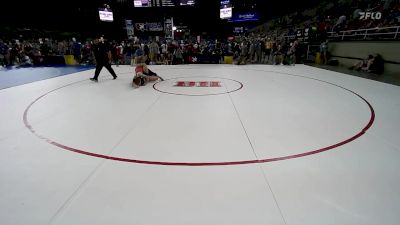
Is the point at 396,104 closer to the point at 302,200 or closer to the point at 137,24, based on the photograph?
the point at 302,200

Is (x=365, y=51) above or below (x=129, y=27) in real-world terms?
below

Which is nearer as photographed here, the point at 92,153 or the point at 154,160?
the point at 154,160

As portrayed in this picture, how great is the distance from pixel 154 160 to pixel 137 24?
34.3 metres

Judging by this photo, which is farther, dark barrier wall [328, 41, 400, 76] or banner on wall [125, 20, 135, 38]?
banner on wall [125, 20, 135, 38]

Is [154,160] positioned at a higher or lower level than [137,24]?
lower

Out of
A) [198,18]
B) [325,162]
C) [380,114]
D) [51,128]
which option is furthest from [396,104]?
[198,18]

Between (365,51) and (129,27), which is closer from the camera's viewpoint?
(365,51)

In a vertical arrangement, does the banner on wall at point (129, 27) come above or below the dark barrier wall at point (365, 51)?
above

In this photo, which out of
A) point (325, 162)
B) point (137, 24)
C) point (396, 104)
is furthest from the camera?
point (137, 24)

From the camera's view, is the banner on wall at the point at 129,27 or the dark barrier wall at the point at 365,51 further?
the banner on wall at the point at 129,27

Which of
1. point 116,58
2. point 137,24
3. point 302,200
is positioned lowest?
point 302,200

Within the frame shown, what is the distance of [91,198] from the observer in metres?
2.18

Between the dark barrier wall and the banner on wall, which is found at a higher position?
the banner on wall

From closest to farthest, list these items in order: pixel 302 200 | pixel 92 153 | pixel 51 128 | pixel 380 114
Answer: pixel 302 200 < pixel 92 153 < pixel 51 128 < pixel 380 114
